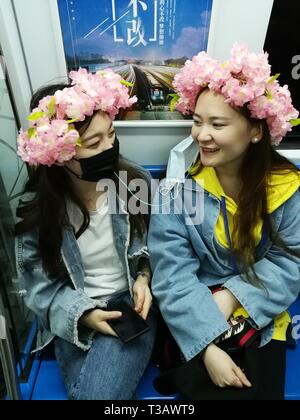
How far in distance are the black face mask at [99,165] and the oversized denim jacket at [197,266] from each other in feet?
0.81

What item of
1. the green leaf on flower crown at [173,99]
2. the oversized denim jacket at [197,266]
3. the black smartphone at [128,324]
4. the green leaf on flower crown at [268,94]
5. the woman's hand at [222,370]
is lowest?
the woman's hand at [222,370]

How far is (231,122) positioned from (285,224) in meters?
0.47

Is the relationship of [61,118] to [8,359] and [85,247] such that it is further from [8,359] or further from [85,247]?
[8,359]

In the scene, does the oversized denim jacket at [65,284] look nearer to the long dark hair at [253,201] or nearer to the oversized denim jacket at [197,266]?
the oversized denim jacket at [197,266]

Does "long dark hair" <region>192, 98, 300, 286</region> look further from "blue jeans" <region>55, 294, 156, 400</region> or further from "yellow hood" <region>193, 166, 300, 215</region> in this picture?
"blue jeans" <region>55, 294, 156, 400</region>

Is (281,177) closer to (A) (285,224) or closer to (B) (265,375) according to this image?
(A) (285,224)

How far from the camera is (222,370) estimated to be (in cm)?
111

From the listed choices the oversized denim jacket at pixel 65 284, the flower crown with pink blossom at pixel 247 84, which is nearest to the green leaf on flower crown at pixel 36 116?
the oversized denim jacket at pixel 65 284

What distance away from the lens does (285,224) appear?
1.24 m

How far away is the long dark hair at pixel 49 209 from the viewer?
117 centimetres

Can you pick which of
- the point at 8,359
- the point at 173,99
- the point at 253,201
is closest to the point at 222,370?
the point at 253,201

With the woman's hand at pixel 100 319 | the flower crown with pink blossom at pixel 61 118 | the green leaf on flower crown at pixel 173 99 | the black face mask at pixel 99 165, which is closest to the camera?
the flower crown with pink blossom at pixel 61 118

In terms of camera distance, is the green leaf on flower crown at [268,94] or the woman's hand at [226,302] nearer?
the green leaf on flower crown at [268,94]

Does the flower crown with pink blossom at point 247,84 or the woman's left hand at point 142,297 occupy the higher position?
the flower crown with pink blossom at point 247,84
